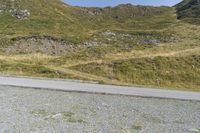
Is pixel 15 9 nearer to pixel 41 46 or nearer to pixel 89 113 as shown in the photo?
pixel 41 46

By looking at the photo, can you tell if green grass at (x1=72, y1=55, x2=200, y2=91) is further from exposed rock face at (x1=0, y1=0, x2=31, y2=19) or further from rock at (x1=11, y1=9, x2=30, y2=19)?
exposed rock face at (x1=0, y1=0, x2=31, y2=19)

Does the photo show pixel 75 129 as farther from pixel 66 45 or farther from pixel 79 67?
pixel 66 45

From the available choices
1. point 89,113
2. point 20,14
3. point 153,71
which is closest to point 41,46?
point 153,71

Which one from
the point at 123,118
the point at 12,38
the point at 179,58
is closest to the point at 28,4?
the point at 12,38

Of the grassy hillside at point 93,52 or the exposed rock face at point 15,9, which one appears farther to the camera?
the exposed rock face at point 15,9

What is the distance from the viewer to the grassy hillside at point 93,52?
40438mm

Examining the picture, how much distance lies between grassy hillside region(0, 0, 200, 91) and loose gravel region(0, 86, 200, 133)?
9.65m

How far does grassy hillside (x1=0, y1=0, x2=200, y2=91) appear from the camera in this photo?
40.4 metres

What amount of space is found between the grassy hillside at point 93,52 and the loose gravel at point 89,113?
9648mm

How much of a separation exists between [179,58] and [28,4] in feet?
185

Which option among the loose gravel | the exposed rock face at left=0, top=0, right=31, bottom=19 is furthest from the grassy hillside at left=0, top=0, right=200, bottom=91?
the loose gravel

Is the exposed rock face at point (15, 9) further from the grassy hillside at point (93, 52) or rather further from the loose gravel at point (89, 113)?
the loose gravel at point (89, 113)

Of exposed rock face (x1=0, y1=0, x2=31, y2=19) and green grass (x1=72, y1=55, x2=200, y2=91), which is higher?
exposed rock face (x1=0, y1=0, x2=31, y2=19)

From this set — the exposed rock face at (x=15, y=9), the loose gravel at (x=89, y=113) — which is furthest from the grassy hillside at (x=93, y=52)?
the loose gravel at (x=89, y=113)
